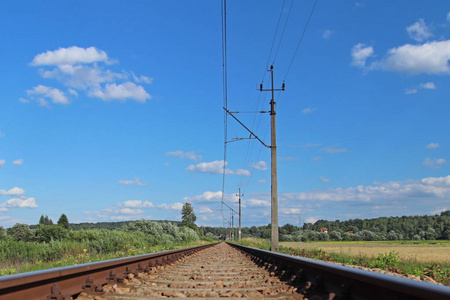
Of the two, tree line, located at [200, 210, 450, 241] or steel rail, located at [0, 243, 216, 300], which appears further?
tree line, located at [200, 210, 450, 241]

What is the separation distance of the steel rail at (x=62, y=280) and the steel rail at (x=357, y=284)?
278 cm

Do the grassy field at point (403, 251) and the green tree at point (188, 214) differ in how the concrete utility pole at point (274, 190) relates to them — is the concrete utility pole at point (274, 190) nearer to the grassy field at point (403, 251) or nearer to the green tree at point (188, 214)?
the grassy field at point (403, 251)

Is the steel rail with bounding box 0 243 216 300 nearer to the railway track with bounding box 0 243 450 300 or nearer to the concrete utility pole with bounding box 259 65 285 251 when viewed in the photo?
the railway track with bounding box 0 243 450 300

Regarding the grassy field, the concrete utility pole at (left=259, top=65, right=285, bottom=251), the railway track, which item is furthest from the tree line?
the railway track

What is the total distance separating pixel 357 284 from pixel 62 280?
3163 mm

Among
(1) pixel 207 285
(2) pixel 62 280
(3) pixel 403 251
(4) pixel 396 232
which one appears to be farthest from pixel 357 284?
(4) pixel 396 232

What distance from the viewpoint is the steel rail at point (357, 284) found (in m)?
2.86

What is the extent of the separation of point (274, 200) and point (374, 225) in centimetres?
12492

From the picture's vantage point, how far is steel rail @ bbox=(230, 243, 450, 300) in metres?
2.86

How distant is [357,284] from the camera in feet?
13.9

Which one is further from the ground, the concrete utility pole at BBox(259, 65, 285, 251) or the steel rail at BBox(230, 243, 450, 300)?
the concrete utility pole at BBox(259, 65, 285, 251)

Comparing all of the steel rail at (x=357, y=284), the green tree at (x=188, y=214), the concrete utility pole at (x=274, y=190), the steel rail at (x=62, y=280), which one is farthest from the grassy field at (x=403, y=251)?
the green tree at (x=188, y=214)

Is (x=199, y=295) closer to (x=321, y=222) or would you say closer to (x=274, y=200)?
(x=274, y=200)

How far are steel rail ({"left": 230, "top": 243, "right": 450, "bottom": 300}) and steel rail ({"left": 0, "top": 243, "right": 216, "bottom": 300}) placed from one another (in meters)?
2.78
